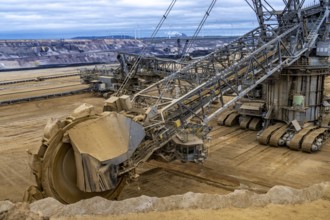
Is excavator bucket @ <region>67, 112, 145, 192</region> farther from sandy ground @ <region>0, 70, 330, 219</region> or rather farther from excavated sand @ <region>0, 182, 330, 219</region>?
sandy ground @ <region>0, 70, 330, 219</region>

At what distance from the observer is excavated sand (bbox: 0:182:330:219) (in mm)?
6966

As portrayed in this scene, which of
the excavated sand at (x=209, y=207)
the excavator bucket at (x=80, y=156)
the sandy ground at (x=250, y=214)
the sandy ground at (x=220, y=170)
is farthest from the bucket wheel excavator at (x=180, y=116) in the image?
the sandy ground at (x=250, y=214)

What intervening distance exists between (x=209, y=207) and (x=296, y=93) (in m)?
11.4

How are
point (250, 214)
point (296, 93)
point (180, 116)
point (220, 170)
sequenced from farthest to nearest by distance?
point (296, 93)
point (220, 170)
point (180, 116)
point (250, 214)

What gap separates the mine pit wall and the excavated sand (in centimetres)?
975

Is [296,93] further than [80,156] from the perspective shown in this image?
Yes

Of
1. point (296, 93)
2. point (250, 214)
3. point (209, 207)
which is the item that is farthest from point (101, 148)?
point (296, 93)

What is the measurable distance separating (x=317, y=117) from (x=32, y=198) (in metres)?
13.6

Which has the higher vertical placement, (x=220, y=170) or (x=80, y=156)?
(x=80, y=156)

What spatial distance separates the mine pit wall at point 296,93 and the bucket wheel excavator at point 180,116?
0.15ft

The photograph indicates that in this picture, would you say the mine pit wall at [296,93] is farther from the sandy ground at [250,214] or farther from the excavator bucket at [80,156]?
the sandy ground at [250,214]

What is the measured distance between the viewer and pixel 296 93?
17.0m

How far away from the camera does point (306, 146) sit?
1522 centimetres

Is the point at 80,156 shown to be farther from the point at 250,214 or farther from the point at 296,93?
the point at 296,93
